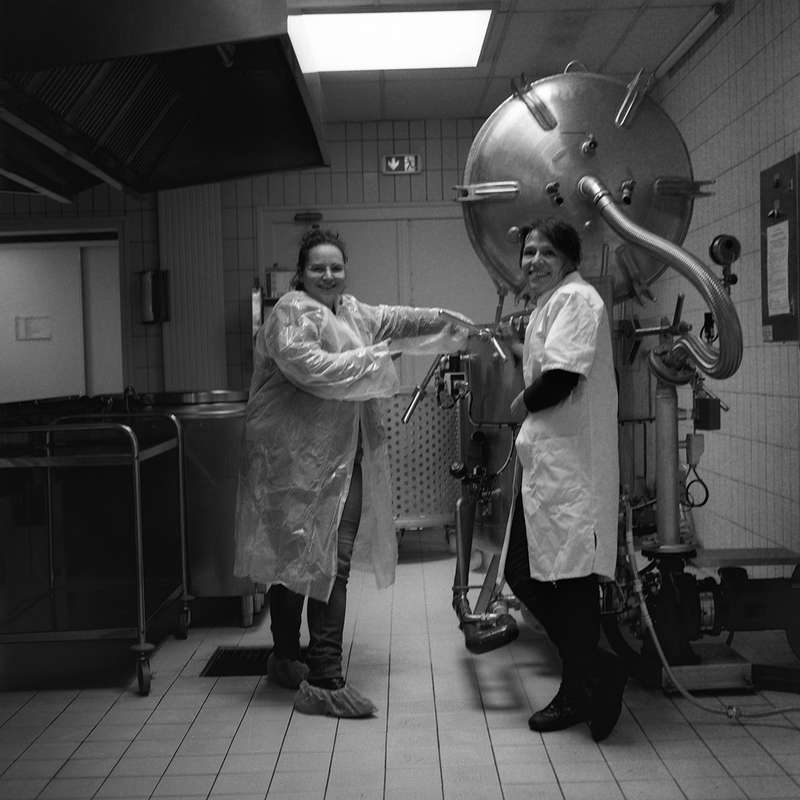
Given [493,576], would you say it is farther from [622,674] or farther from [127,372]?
[127,372]

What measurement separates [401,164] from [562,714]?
399 cm

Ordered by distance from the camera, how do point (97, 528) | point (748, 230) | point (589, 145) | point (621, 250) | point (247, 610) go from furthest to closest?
point (748, 230) < point (97, 528) < point (247, 610) < point (621, 250) < point (589, 145)

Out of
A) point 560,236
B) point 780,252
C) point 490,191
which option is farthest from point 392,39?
point 560,236

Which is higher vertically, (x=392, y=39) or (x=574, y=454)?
(x=392, y=39)

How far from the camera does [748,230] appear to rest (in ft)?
12.0

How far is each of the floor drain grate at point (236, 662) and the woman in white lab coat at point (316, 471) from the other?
0.14 metres

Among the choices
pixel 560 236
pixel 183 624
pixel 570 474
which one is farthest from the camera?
pixel 183 624

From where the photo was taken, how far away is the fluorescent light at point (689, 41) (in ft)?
12.9

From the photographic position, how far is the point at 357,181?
562 cm

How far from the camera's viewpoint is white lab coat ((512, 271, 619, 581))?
2.14 meters

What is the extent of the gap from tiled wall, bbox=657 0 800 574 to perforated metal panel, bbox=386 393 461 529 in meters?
1.17

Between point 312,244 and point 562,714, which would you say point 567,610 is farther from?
point 312,244

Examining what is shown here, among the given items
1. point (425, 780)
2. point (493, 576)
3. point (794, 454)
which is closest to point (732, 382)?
point (794, 454)

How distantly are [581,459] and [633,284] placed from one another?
0.75m
